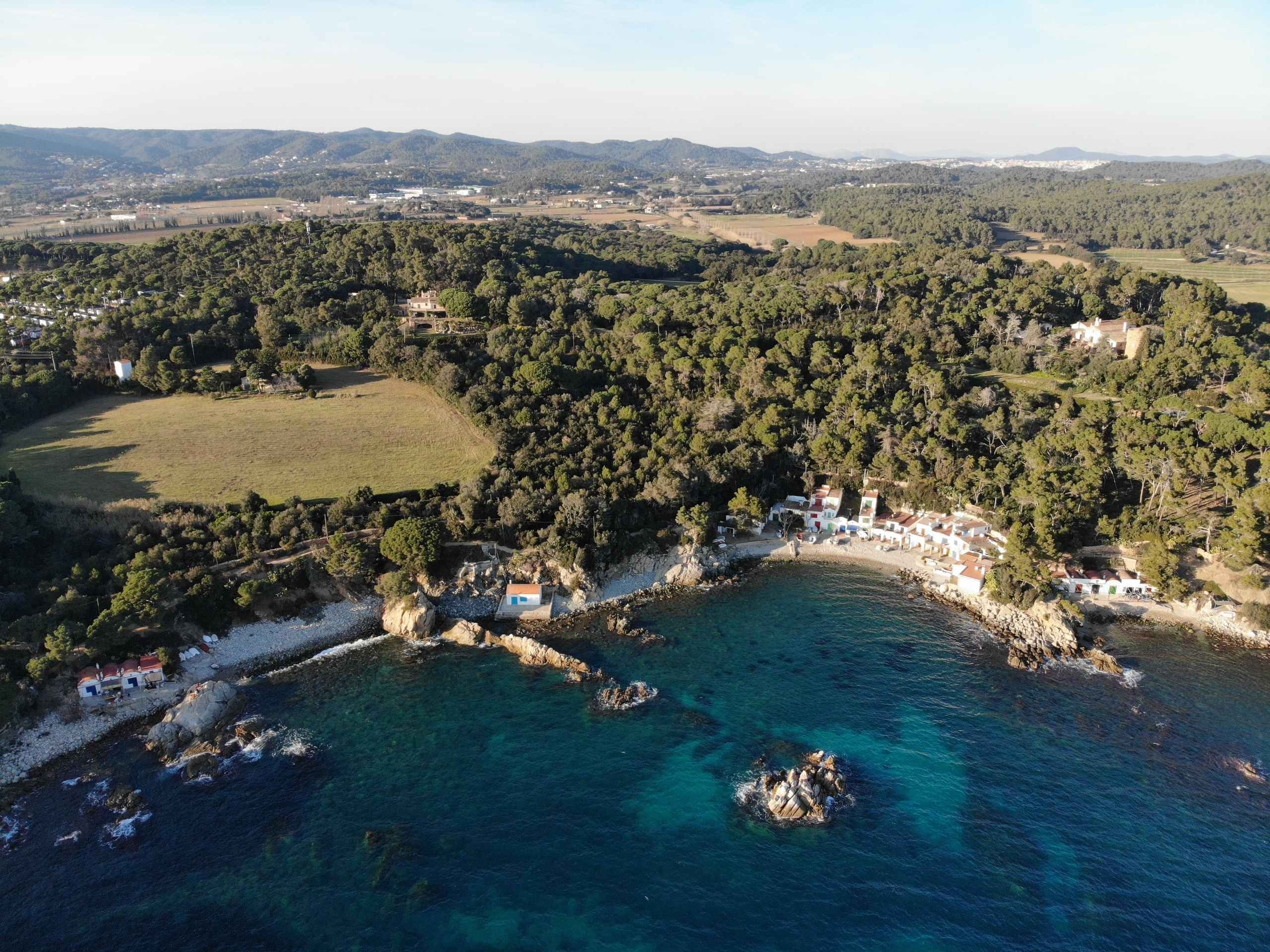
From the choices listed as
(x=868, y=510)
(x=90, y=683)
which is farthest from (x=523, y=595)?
(x=868, y=510)

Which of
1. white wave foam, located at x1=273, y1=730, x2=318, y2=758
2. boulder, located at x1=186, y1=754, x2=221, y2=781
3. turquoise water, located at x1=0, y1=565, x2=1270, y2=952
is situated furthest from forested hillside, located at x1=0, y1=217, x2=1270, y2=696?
white wave foam, located at x1=273, y1=730, x2=318, y2=758

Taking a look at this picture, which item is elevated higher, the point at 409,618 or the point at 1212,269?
the point at 1212,269

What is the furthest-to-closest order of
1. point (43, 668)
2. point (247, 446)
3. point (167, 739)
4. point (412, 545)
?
point (247, 446) → point (412, 545) → point (43, 668) → point (167, 739)

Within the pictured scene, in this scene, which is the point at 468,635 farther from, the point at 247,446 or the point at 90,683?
the point at 247,446

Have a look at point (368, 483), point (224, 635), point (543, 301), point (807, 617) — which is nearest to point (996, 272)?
point (543, 301)

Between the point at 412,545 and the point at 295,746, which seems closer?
the point at 295,746

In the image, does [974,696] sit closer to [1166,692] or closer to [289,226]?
[1166,692]

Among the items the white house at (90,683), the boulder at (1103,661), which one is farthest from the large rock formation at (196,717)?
the boulder at (1103,661)
